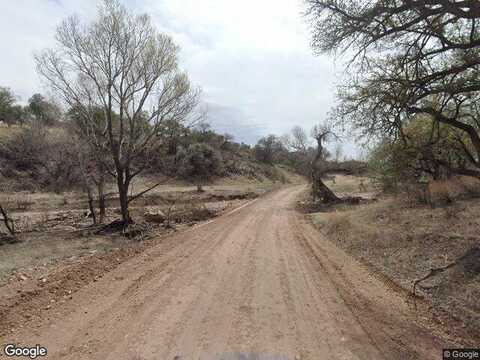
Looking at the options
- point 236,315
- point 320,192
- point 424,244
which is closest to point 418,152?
point 424,244

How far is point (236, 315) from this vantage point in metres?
4.96

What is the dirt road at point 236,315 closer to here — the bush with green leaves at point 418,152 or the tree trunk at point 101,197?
the bush with green leaves at point 418,152

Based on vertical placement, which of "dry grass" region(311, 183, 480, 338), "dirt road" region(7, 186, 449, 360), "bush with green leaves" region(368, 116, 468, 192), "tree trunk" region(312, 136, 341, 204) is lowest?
"dirt road" region(7, 186, 449, 360)

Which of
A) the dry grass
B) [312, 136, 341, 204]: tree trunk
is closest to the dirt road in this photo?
the dry grass

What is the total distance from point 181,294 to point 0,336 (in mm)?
2802

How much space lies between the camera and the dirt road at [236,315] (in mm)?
4020

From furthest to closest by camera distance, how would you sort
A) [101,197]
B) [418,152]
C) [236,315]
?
[101,197] < [418,152] < [236,315]

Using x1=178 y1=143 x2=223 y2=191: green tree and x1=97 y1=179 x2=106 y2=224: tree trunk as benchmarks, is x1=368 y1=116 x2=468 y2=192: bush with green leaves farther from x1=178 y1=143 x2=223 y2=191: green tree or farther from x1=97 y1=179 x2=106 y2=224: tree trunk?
x1=178 y1=143 x2=223 y2=191: green tree

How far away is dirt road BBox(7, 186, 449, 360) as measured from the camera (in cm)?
402

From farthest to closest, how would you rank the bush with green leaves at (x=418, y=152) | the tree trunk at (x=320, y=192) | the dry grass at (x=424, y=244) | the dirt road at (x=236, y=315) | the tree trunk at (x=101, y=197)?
1. the tree trunk at (x=320, y=192)
2. the tree trunk at (x=101, y=197)
3. the bush with green leaves at (x=418, y=152)
4. the dry grass at (x=424, y=244)
5. the dirt road at (x=236, y=315)

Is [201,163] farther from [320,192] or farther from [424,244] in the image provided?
[424,244]

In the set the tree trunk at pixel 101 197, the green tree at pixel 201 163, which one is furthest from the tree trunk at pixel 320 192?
the green tree at pixel 201 163

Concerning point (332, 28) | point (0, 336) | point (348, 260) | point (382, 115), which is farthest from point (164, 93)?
point (0, 336)

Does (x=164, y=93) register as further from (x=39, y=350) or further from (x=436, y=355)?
(x=436, y=355)
